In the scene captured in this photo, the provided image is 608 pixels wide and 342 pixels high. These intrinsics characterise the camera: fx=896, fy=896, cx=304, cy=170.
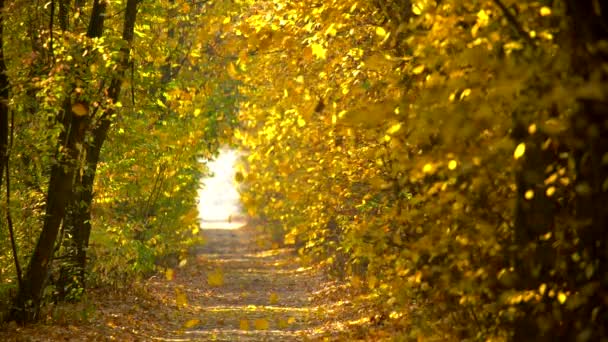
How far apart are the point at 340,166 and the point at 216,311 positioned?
569 cm

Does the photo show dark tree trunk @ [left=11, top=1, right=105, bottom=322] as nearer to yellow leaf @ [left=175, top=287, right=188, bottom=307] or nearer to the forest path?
the forest path

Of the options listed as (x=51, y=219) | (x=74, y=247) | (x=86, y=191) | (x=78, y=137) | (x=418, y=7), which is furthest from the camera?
(x=86, y=191)

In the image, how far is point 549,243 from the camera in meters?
7.99

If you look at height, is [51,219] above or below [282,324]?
above

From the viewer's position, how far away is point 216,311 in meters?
19.7

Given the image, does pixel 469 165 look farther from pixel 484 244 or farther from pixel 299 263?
pixel 299 263

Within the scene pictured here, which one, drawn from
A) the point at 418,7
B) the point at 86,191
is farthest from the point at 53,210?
the point at 418,7

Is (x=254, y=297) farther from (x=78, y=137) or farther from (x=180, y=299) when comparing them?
(x=78, y=137)

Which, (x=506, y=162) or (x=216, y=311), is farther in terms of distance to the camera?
(x=216, y=311)

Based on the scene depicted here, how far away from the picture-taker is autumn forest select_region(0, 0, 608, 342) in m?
6.96

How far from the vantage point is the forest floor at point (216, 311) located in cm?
1467

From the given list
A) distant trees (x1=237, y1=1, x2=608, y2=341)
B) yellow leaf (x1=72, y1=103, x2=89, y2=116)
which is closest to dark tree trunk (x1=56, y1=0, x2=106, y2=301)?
yellow leaf (x1=72, y1=103, x2=89, y2=116)

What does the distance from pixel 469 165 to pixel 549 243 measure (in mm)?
1756

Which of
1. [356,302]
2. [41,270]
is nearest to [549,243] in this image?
[41,270]
